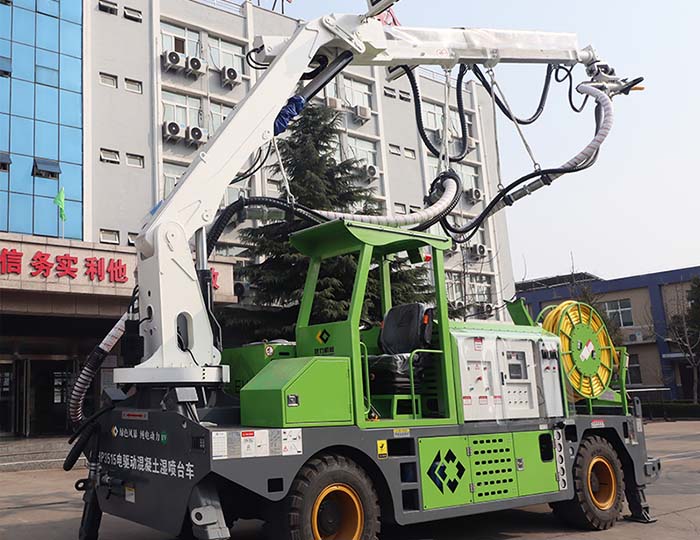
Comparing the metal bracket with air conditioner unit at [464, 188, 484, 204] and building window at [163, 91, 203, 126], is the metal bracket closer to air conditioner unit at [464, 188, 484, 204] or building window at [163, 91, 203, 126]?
building window at [163, 91, 203, 126]

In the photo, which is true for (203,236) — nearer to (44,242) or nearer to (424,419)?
(424,419)

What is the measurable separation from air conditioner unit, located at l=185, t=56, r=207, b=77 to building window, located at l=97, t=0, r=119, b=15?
3.00 m

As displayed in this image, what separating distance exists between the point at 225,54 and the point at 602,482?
24356 millimetres

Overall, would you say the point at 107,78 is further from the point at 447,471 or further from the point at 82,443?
the point at 447,471

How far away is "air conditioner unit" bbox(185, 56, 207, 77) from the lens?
2620 centimetres

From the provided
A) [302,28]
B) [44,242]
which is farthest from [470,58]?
[44,242]

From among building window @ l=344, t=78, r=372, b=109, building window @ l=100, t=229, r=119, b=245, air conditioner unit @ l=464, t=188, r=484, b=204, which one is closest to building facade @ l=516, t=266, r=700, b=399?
air conditioner unit @ l=464, t=188, r=484, b=204

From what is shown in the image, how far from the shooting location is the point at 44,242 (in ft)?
56.5

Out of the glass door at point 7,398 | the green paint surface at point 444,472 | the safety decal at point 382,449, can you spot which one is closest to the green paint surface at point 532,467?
the green paint surface at point 444,472

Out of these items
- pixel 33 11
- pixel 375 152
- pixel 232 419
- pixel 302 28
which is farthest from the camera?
pixel 375 152

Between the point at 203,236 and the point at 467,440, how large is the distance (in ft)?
10.4

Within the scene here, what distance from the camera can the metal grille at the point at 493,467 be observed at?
266 inches

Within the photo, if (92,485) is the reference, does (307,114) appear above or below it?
above

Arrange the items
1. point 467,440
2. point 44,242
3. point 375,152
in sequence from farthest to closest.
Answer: point 375,152 < point 44,242 < point 467,440
